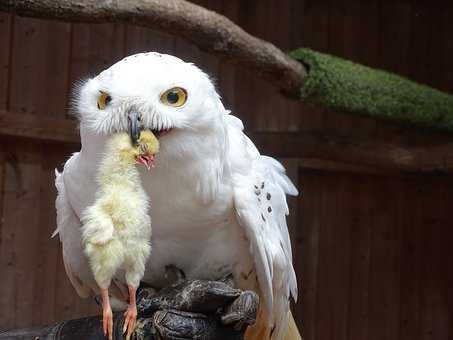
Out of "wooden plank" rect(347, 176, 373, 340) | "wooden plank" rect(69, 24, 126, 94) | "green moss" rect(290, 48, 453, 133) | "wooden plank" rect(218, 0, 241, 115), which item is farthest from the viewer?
"wooden plank" rect(347, 176, 373, 340)

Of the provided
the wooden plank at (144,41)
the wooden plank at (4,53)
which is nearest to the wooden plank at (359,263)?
the wooden plank at (144,41)

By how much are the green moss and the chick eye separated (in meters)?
1.94

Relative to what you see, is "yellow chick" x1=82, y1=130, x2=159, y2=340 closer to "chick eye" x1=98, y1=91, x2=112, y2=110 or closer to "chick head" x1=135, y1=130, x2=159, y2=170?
"chick head" x1=135, y1=130, x2=159, y2=170

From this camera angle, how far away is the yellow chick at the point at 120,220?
1.78 meters

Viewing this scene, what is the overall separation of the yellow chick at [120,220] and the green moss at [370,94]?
202cm

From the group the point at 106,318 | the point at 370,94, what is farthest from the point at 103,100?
the point at 370,94

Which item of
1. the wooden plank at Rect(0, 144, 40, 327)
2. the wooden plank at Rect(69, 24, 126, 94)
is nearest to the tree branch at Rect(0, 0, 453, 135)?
the wooden plank at Rect(69, 24, 126, 94)

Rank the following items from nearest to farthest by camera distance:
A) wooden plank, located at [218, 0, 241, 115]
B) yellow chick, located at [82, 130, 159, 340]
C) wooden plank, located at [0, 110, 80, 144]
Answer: yellow chick, located at [82, 130, 159, 340]
wooden plank, located at [0, 110, 80, 144]
wooden plank, located at [218, 0, 241, 115]

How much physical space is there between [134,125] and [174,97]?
16 centimetres

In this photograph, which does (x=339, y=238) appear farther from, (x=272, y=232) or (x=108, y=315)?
(x=108, y=315)

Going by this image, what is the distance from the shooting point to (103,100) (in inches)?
76.9

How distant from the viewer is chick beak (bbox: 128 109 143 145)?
184cm

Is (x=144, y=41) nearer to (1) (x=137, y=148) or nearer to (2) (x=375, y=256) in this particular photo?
(2) (x=375, y=256)

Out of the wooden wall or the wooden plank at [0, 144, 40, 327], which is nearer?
the wooden plank at [0, 144, 40, 327]
